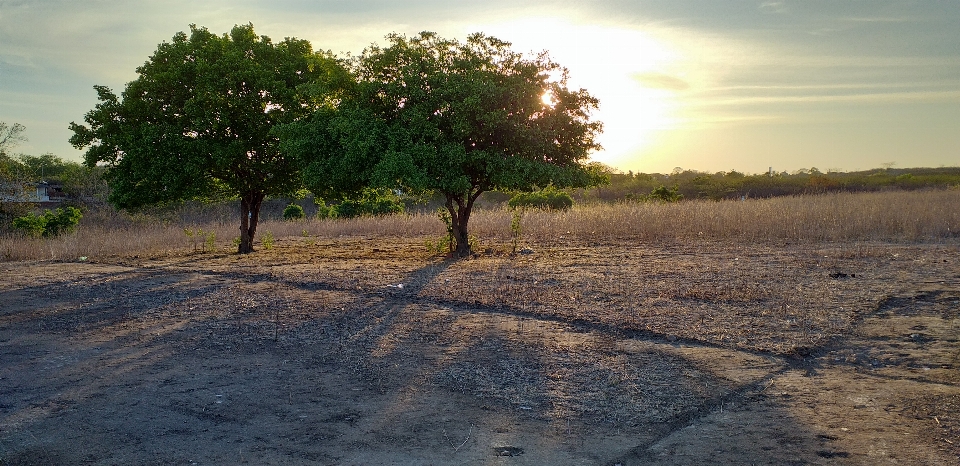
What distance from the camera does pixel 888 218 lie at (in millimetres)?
19328

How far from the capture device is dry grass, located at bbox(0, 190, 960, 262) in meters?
18.0

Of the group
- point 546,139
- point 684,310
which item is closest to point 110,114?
point 546,139

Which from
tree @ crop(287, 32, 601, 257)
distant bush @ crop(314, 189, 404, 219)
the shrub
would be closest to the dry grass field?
tree @ crop(287, 32, 601, 257)

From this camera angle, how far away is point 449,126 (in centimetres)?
1432

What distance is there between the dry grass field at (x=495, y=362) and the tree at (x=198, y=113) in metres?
2.36

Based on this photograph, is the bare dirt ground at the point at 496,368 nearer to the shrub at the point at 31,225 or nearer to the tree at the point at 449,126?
the tree at the point at 449,126

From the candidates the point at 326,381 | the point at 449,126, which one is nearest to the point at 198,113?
the point at 449,126

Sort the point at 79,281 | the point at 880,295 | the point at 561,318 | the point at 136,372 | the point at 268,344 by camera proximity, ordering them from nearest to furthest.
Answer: the point at 136,372 → the point at 268,344 → the point at 561,318 → the point at 880,295 → the point at 79,281

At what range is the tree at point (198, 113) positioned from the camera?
1545 centimetres

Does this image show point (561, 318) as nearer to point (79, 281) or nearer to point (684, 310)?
point (684, 310)

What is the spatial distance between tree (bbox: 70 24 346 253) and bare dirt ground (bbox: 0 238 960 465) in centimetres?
382

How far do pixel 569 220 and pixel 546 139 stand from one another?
24.3 ft

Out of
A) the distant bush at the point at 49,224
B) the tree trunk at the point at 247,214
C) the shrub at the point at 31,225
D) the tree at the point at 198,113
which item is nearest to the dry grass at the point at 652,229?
the shrub at the point at 31,225

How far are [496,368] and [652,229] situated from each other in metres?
13.3
